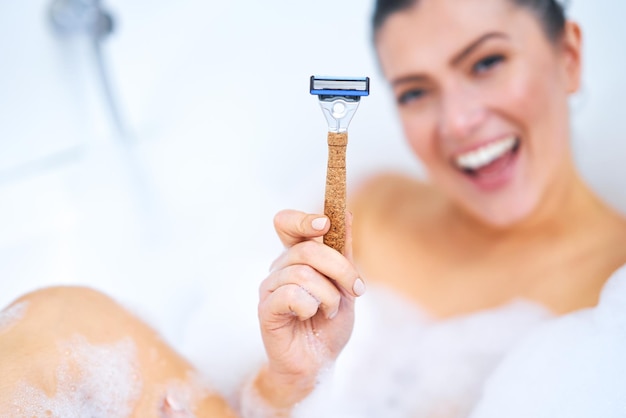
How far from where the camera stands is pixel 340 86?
2.12ft

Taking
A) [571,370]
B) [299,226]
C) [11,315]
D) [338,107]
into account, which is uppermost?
[338,107]

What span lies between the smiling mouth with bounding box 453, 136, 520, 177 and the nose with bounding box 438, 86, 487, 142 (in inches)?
2.1

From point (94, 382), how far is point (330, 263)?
36cm

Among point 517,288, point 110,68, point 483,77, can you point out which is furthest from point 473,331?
point 110,68

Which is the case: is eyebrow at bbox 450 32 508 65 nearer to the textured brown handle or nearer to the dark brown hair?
the dark brown hair

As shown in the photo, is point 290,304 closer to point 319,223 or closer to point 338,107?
point 319,223

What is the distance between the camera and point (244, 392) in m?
0.88

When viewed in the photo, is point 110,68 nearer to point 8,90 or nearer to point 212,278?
point 8,90

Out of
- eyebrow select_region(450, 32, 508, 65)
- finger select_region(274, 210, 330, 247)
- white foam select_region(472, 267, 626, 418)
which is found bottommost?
white foam select_region(472, 267, 626, 418)

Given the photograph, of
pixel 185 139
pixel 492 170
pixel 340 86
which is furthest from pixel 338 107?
pixel 185 139

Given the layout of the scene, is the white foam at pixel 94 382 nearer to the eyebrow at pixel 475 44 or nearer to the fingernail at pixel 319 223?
the fingernail at pixel 319 223

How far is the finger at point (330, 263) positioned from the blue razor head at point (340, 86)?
159 millimetres

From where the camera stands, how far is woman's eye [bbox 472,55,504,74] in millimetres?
1014

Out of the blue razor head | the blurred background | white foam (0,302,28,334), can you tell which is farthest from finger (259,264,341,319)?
the blurred background
